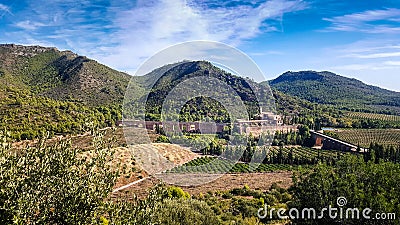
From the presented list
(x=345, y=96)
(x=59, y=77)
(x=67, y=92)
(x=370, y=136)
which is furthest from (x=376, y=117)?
(x=59, y=77)

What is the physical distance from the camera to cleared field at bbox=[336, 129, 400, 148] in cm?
6292

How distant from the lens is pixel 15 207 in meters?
5.19

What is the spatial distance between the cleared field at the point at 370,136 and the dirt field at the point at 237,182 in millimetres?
31195

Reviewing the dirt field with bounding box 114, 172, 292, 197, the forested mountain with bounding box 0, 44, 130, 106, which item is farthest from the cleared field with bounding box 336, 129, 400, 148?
the forested mountain with bounding box 0, 44, 130, 106

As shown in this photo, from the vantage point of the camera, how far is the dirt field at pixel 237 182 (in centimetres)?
3136

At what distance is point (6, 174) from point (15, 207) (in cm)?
57

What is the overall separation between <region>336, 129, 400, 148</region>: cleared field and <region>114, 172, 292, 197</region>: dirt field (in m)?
31.2

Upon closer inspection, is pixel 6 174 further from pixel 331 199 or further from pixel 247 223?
pixel 247 223

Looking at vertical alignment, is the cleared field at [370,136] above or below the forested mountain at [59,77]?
below

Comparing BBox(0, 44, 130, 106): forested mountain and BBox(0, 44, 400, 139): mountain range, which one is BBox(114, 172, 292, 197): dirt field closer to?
BBox(0, 44, 400, 139): mountain range

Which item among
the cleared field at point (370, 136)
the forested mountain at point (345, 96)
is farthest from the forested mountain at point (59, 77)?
the forested mountain at point (345, 96)

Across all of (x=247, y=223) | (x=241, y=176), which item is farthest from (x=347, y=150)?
(x=247, y=223)

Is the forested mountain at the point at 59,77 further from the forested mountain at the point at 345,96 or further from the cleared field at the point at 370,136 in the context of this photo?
the forested mountain at the point at 345,96

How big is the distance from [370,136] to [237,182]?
153ft
